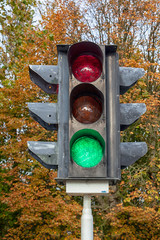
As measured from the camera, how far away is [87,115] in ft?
6.45

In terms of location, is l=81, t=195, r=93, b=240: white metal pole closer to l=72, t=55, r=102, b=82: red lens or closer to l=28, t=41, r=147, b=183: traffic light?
l=28, t=41, r=147, b=183: traffic light

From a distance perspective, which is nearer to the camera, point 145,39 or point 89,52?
point 89,52

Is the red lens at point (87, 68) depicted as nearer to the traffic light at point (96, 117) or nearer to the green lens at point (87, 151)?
the traffic light at point (96, 117)

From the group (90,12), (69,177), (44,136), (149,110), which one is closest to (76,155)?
(69,177)

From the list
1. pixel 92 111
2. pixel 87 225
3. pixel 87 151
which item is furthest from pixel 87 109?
pixel 87 225

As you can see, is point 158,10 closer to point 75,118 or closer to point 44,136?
point 44,136

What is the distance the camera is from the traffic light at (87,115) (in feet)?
6.26

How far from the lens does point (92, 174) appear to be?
1.85 meters

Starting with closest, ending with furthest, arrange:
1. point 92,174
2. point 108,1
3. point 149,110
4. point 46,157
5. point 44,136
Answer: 1. point 92,174
2. point 46,157
3. point 149,110
4. point 44,136
5. point 108,1

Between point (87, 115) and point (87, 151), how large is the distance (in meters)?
0.22

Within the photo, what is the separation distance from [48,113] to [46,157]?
0.30 metres

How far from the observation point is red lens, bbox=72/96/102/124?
77.3 inches

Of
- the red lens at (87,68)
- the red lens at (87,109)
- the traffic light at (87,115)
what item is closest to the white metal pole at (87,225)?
the traffic light at (87,115)

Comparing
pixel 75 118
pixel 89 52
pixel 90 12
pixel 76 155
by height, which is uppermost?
pixel 90 12
